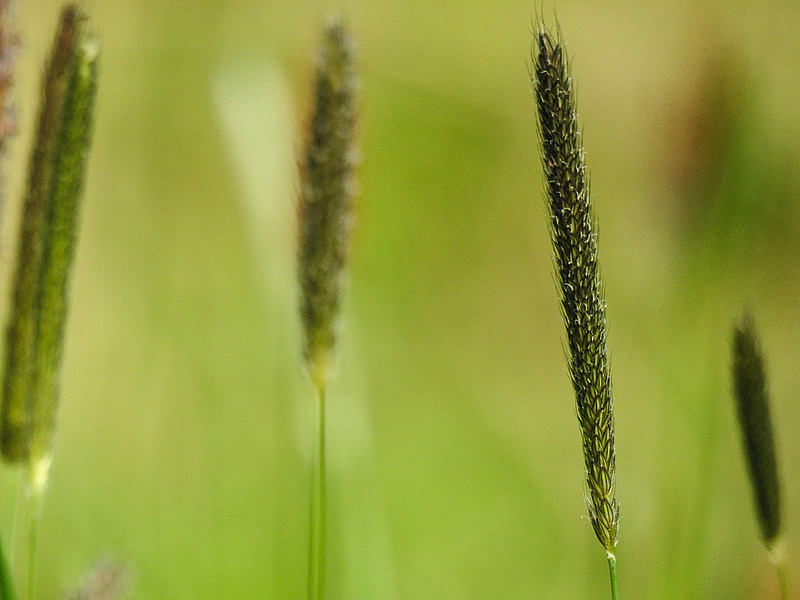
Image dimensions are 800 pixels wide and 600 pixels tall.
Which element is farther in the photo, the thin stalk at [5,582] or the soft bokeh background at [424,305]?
the soft bokeh background at [424,305]

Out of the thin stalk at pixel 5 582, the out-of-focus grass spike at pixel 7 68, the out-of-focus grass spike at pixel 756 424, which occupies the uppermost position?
the out-of-focus grass spike at pixel 7 68

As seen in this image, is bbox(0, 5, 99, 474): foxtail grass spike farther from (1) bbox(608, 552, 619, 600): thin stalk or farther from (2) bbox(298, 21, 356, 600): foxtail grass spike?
(1) bbox(608, 552, 619, 600): thin stalk

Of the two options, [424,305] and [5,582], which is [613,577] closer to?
[5,582]

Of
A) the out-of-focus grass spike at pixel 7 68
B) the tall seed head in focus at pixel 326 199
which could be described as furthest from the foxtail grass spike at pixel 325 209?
the out-of-focus grass spike at pixel 7 68

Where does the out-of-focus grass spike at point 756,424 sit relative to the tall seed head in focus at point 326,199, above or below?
below

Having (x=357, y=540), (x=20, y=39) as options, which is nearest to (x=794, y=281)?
(x=357, y=540)

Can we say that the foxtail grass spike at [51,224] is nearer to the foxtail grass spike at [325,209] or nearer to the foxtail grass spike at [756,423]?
the foxtail grass spike at [325,209]
